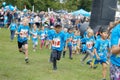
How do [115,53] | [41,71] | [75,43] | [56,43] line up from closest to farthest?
[115,53]
[41,71]
[56,43]
[75,43]

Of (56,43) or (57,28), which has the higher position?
(57,28)

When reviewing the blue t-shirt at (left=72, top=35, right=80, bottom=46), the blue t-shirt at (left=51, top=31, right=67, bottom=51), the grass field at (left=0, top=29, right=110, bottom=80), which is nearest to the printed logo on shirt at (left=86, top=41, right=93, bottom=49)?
the grass field at (left=0, top=29, right=110, bottom=80)

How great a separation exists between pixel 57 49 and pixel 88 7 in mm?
65159

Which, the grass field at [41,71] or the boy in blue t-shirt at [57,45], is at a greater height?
the boy in blue t-shirt at [57,45]

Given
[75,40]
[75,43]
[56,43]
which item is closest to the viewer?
[56,43]

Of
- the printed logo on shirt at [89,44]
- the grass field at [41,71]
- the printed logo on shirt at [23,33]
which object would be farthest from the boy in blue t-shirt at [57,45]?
the printed logo on shirt at [89,44]

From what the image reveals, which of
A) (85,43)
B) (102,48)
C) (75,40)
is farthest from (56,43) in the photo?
(75,40)

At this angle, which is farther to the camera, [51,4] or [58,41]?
[51,4]

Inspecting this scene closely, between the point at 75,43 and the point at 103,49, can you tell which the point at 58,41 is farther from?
the point at 75,43

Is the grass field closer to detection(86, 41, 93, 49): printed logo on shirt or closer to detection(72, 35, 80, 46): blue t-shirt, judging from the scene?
detection(86, 41, 93, 49): printed logo on shirt

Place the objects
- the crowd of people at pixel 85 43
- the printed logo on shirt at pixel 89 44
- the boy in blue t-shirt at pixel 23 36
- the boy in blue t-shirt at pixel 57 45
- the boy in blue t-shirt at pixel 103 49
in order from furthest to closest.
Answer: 1. the printed logo on shirt at pixel 89 44
2. the boy in blue t-shirt at pixel 23 36
3. the boy in blue t-shirt at pixel 57 45
4. the boy in blue t-shirt at pixel 103 49
5. the crowd of people at pixel 85 43

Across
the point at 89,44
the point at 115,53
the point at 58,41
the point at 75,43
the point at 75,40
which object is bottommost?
the point at 75,43

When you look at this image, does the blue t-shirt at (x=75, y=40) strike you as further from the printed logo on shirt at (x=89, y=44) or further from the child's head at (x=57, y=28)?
the child's head at (x=57, y=28)

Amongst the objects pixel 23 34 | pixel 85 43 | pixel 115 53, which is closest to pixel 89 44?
pixel 85 43
